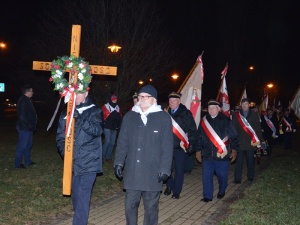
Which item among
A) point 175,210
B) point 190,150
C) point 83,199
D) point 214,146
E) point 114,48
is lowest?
point 175,210

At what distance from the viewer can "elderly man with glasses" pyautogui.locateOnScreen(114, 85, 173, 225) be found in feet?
17.4

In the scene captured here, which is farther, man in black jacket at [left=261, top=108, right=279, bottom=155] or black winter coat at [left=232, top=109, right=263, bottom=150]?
man in black jacket at [left=261, top=108, right=279, bottom=155]

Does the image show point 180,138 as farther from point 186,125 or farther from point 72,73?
point 72,73

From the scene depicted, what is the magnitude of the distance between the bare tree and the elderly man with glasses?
11.2m

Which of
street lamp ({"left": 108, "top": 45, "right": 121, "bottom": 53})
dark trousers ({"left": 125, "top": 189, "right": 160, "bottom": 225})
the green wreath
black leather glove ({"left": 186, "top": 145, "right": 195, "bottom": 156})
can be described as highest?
street lamp ({"left": 108, "top": 45, "right": 121, "bottom": 53})

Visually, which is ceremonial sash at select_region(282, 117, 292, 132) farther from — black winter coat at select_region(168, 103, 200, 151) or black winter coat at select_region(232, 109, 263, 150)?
black winter coat at select_region(168, 103, 200, 151)

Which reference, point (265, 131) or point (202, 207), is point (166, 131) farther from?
point (265, 131)

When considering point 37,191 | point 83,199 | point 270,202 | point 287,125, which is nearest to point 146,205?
point 83,199

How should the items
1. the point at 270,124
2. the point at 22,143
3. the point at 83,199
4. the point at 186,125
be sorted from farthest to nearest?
1. the point at 270,124
2. the point at 22,143
3. the point at 186,125
4. the point at 83,199

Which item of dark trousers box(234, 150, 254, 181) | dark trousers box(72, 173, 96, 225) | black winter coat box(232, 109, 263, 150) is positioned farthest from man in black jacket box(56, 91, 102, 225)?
black winter coat box(232, 109, 263, 150)

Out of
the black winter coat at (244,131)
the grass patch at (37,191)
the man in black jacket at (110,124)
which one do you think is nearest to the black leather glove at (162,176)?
the grass patch at (37,191)

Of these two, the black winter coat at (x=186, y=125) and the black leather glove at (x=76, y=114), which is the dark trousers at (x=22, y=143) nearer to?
the black winter coat at (x=186, y=125)

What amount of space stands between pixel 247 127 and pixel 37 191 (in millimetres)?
5226

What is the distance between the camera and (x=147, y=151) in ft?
17.5
